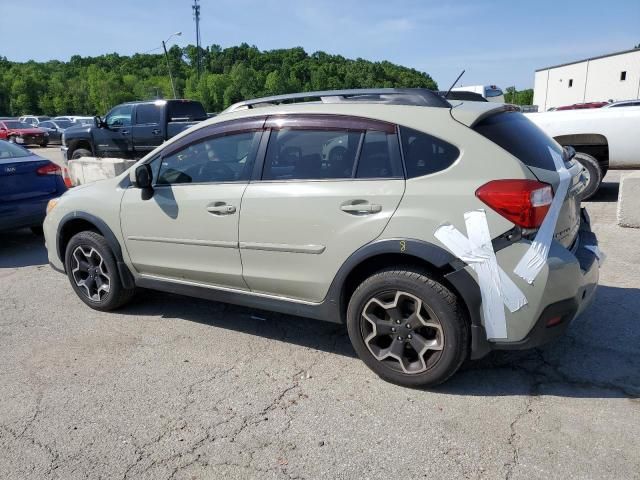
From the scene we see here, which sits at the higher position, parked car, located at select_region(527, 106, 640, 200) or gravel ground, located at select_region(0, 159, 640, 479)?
parked car, located at select_region(527, 106, 640, 200)

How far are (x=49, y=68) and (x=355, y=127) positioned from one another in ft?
377

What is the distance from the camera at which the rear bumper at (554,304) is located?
271 centimetres

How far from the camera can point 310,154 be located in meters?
3.33

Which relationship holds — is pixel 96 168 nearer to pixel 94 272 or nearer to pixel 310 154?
pixel 94 272

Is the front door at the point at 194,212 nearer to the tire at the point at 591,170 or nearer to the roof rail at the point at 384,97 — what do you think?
the roof rail at the point at 384,97

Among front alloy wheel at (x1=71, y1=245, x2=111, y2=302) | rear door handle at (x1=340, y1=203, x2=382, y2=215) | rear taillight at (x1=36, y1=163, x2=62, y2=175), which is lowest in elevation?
front alloy wheel at (x1=71, y1=245, x2=111, y2=302)

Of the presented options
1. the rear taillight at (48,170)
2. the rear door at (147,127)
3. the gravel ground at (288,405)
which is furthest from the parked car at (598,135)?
the rear door at (147,127)

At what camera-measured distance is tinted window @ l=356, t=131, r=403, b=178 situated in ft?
9.93

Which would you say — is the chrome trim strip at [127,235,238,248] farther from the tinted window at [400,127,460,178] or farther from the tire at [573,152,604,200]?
the tire at [573,152,604,200]

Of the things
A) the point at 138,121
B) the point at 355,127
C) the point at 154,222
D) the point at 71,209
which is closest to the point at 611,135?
the point at 355,127

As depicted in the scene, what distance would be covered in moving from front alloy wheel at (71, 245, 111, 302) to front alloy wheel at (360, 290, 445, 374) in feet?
8.18

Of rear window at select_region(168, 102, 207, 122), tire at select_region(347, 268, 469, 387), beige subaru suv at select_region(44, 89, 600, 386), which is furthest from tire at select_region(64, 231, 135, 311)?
rear window at select_region(168, 102, 207, 122)

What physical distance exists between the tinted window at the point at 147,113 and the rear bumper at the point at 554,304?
1211 cm

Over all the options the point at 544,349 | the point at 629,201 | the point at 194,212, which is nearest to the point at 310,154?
the point at 194,212
